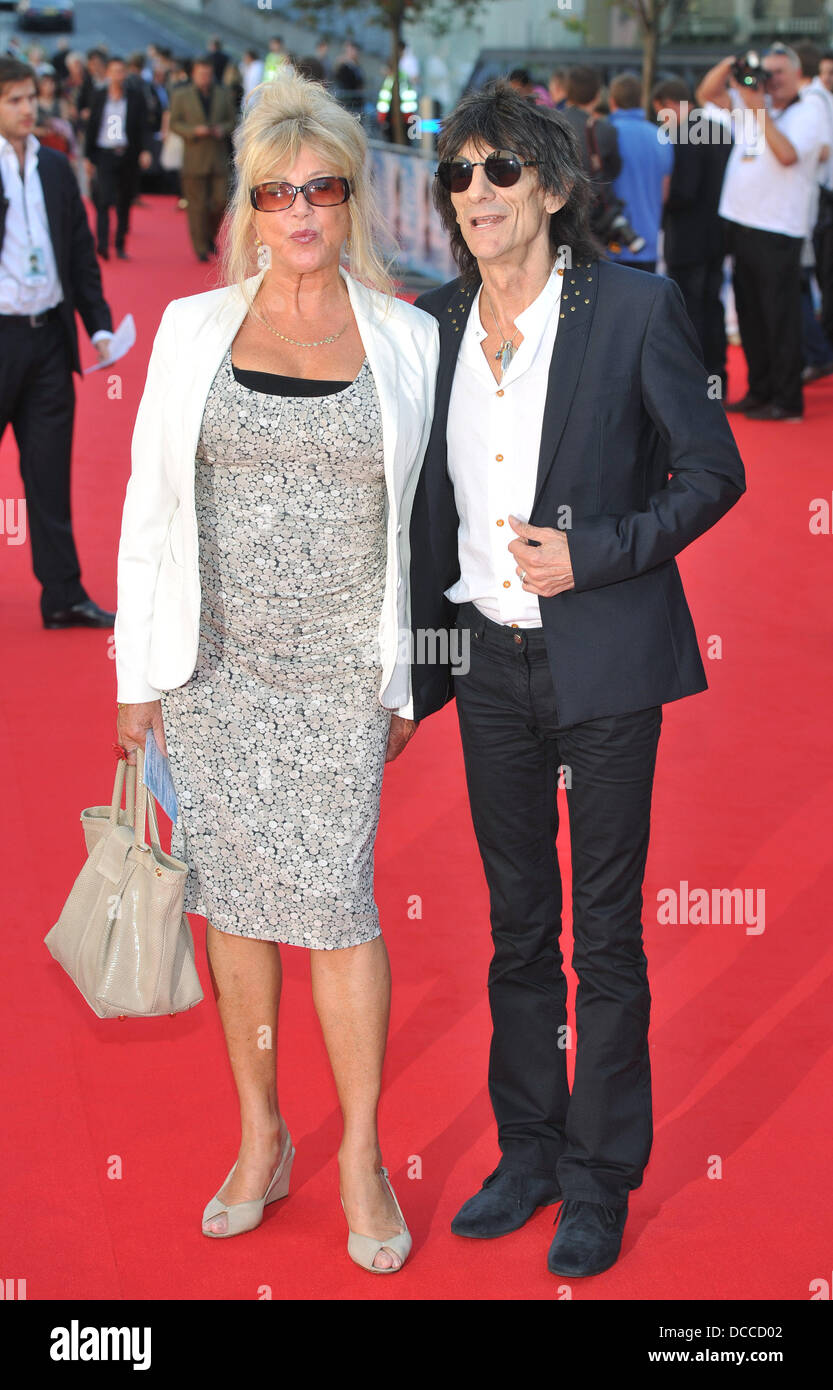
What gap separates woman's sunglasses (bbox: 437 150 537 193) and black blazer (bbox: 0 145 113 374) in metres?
3.92

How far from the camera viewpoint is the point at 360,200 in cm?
292

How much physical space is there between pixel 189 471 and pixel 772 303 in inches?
320

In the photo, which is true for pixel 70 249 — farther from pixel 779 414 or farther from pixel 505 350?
pixel 779 414

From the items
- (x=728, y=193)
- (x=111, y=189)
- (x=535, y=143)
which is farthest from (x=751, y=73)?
(x=111, y=189)

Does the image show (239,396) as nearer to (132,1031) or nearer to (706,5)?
(132,1031)

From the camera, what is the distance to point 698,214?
10594mm

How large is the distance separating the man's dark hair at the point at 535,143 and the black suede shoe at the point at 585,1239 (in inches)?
67.5

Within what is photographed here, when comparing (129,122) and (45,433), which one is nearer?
(45,433)

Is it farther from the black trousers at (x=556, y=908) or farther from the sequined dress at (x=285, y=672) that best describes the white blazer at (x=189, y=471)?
the black trousers at (x=556, y=908)

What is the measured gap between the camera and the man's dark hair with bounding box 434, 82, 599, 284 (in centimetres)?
285

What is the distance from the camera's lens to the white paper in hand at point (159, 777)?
3162 mm

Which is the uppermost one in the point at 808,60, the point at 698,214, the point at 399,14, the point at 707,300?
the point at 808,60

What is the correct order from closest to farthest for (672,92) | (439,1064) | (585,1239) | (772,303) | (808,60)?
(585,1239) → (439,1064) → (772,303) → (672,92) → (808,60)

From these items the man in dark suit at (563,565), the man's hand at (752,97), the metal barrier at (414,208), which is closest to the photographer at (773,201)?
the man's hand at (752,97)
